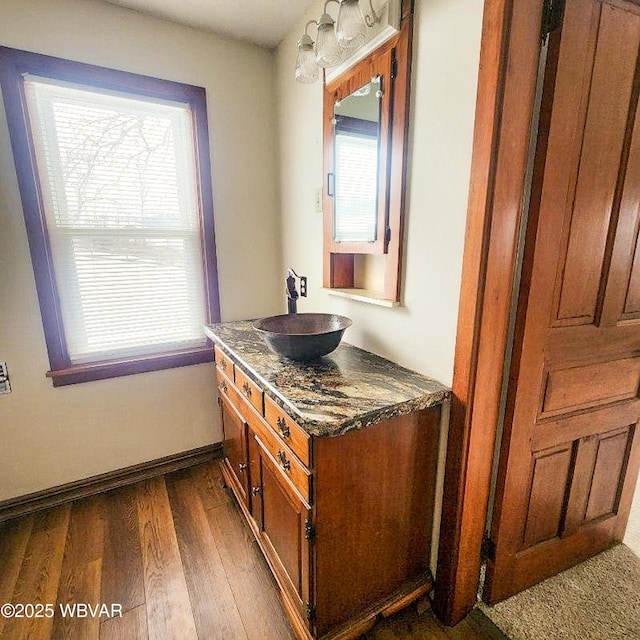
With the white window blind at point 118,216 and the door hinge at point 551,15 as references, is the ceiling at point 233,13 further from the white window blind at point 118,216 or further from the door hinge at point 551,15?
the door hinge at point 551,15

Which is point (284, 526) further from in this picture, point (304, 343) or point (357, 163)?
point (357, 163)

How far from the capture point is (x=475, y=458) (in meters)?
1.12

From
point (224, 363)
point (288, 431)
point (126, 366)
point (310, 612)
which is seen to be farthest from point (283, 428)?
point (126, 366)

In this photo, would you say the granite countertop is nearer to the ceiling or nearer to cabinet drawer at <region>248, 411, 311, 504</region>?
cabinet drawer at <region>248, 411, 311, 504</region>

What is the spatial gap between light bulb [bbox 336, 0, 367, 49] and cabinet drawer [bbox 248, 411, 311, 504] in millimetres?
1403

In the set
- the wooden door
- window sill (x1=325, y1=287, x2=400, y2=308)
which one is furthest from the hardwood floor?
window sill (x1=325, y1=287, x2=400, y2=308)

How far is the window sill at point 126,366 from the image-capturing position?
1.77 m

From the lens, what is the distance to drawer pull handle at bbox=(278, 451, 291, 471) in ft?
3.60

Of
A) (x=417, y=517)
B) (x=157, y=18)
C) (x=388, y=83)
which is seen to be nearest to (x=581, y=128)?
(x=388, y=83)

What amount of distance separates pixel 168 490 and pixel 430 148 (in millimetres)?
2158

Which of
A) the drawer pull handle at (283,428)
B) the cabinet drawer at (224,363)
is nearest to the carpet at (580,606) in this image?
the drawer pull handle at (283,428)

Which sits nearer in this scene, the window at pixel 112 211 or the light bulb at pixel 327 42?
the light bulb at pixel 327 42

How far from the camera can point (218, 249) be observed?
2068 millimetres

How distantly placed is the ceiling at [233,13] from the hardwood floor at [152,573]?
251 centimetres
